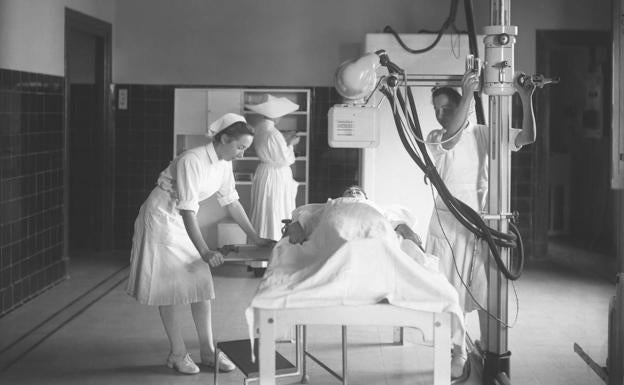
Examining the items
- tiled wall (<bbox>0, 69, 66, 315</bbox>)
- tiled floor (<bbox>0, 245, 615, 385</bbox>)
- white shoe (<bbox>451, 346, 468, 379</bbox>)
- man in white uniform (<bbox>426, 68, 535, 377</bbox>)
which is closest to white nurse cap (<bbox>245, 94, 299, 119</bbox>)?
tiled floor (<bbox>0, 245, 615, 385</bbox>)

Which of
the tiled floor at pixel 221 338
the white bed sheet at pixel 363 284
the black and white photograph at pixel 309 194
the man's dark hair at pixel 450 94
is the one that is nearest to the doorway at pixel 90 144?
the black and white photograph at pixel 309 194

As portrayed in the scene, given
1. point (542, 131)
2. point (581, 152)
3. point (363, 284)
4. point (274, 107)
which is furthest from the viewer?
point (581, 152)

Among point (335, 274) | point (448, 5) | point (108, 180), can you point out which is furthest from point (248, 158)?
point (335, 274)

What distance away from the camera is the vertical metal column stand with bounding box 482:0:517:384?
3.93 m

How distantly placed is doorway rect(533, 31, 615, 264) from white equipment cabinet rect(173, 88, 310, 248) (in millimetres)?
2464

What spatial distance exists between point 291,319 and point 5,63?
3.39 metres

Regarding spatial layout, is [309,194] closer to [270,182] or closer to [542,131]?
[270,182]

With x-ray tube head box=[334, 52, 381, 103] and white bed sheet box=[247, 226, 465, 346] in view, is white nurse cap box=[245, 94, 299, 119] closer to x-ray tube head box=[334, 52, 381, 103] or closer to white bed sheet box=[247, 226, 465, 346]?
x-ray tube head box=[334, 52, 381, 103]

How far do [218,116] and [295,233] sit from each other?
4136mm

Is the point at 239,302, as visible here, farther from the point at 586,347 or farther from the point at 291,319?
the point at 291,319

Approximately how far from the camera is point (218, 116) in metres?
7.70

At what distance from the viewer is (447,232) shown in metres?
4.22

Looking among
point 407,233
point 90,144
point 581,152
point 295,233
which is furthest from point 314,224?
point 581,152

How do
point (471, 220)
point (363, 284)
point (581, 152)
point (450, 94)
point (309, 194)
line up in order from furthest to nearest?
point (581, 152)
point (309, 194)
point (450, 94)
point (471, 220)
point (363, 284)
